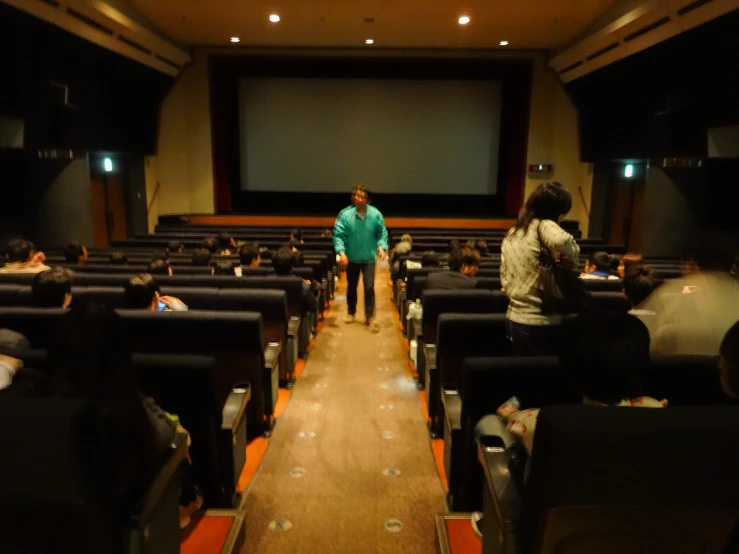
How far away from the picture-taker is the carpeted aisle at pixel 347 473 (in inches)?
83.7

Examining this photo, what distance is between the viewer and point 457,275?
12.4ft

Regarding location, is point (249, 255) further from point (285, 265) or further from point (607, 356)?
point (607, 356)

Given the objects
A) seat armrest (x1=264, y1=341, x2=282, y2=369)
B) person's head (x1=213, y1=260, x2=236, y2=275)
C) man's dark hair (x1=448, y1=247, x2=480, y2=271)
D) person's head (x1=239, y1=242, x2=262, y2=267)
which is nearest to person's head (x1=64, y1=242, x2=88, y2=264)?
person's head (x1=239, y1=242, x2=262, y2=267)

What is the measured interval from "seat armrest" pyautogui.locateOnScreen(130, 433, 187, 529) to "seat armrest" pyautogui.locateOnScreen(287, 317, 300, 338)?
6.27ft

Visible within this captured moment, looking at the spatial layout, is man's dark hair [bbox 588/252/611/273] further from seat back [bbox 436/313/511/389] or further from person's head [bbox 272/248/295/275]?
person's head [bbox 272/248/295/275]

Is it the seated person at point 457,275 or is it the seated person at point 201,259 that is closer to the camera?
the seated person at point 457,275

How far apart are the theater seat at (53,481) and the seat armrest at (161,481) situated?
0.25 feet

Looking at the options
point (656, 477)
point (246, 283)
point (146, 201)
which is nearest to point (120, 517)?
point (656, 477)

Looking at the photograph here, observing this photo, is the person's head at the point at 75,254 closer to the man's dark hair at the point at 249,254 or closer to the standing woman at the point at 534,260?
the man's dark hair at the point at 249,254

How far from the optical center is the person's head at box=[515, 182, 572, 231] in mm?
2258

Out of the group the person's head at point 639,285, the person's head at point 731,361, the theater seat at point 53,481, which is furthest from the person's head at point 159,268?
the person's head at point 731,361

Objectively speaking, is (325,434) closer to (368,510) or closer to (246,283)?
(368,510)

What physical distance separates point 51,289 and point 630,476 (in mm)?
2722

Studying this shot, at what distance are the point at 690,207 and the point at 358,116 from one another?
7397 millimetres
